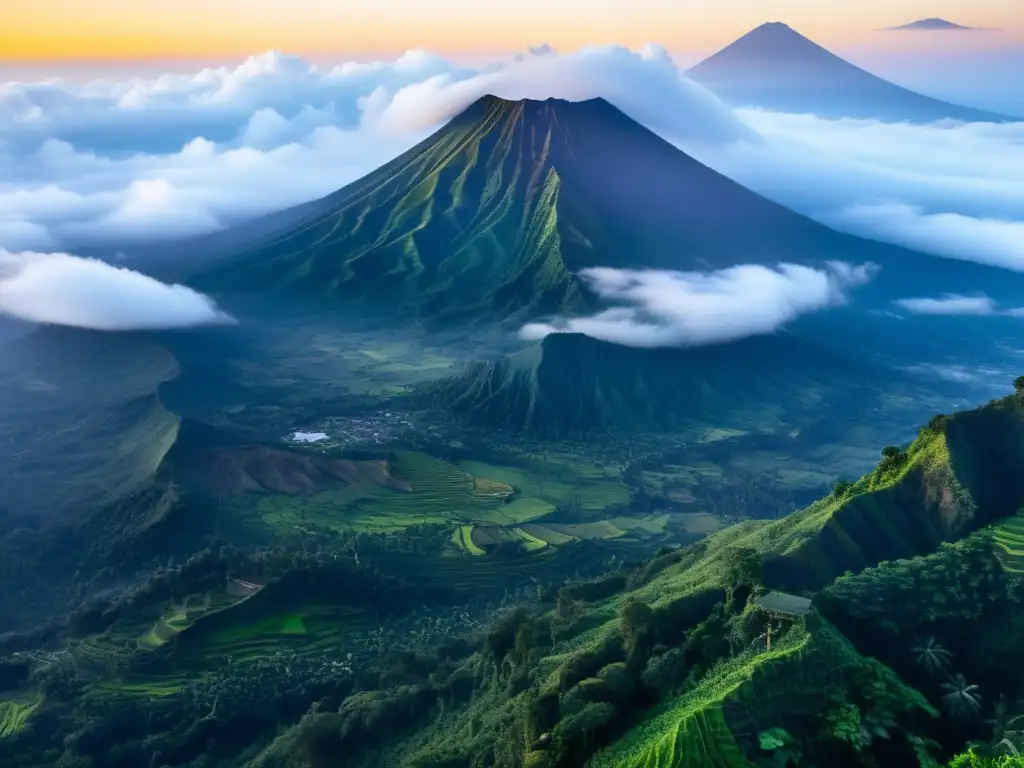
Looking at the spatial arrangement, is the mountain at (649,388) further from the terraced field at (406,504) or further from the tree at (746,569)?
the tree at (746,569)

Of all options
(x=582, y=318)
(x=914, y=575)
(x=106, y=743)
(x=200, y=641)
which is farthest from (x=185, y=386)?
(x=914, y=575)

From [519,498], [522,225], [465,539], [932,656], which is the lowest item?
[519,498]

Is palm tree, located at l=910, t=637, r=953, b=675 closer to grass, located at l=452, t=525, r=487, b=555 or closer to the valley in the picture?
the valley

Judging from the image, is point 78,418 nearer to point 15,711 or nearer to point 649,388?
point 15,711

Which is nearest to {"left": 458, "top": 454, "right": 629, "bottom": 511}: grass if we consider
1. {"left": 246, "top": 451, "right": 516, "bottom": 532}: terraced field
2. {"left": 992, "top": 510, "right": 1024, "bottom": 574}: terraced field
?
{"left": 246, "top": 451, "right": 516, "bottom": 532}: terraced field

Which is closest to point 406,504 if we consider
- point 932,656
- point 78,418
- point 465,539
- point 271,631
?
point 465,539
